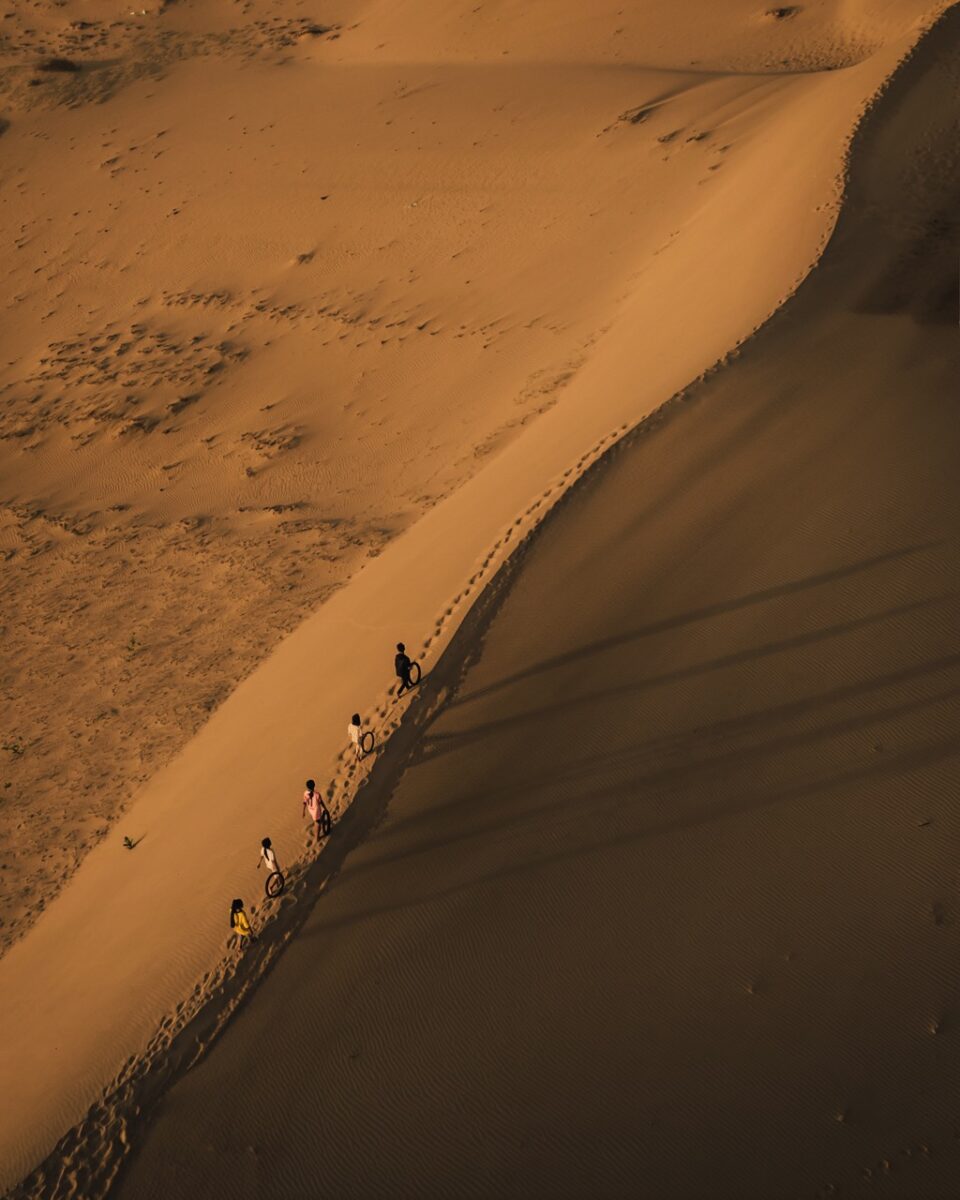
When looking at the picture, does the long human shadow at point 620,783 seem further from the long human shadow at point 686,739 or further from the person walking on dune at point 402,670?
the person walking on dune at point 402,670

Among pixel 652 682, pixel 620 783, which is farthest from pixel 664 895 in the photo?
pixel 652 682

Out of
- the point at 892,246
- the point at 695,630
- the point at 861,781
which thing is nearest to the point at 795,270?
the point at 892,246

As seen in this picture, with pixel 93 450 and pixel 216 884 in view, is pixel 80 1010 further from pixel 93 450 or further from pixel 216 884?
pixel 93 450

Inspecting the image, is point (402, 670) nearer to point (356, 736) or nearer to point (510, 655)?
point (356, 736)

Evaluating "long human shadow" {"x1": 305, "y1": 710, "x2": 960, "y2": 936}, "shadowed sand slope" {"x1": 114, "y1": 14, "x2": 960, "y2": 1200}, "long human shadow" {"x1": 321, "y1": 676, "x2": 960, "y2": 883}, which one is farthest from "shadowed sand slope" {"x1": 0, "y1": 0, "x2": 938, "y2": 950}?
"long human shadow" {"x1": 321, "y1": 676, "x2": 960, "y2": 883}

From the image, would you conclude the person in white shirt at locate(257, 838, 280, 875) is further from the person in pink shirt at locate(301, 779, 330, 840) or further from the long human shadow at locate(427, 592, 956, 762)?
the long human shadow at locate(427, 592, 956, 762)

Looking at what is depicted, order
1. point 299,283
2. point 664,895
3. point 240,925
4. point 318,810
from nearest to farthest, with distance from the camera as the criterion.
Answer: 1. point 664,895
2. point 240,925
3. point 318,810
4. point 299,283

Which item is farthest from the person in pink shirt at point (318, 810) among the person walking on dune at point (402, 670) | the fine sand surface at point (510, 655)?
the person walking on dune at point (402, 670)
